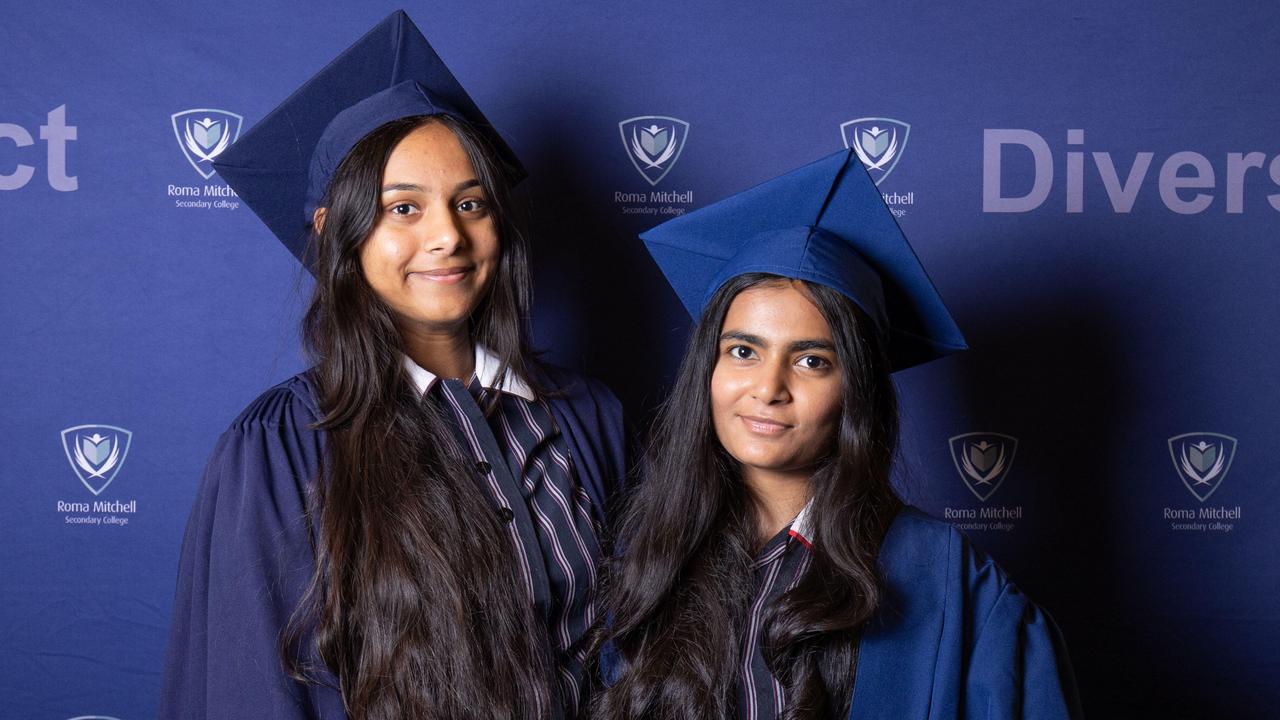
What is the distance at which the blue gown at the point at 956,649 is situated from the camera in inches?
53.1

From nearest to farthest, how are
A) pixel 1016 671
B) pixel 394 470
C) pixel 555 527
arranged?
pixel 1016 671 < pixel 394 470 < pixel 555 527

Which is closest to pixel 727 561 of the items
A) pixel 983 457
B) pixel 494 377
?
pixel 494 377

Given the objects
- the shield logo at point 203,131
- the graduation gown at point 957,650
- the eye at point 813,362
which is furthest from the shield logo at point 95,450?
the graduation gown at point 957,650

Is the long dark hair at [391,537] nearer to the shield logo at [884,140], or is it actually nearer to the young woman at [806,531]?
the young woman at [806,531]

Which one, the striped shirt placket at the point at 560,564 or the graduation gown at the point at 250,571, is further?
the striped shirt placket at the point at 560,564

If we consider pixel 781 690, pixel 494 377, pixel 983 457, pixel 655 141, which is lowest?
pixel 781 690

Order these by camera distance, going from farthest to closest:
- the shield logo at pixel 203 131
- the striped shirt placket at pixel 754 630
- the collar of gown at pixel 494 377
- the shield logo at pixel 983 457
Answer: the shield logo at pixel 983 457 → the shield logo at pixel 203 131 → the collar of gown at pixel 494 377 → the striped shirt placket at pixel 754 630

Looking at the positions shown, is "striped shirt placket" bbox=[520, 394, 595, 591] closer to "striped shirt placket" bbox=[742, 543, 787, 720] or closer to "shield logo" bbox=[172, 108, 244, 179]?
"striped shirt placket" bbox=[742, 543, 787, 720]

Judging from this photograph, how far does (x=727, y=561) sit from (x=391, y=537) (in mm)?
535

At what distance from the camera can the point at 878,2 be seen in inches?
84.4

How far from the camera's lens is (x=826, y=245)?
56.5 inches

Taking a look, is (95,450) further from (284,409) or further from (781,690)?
(781,690)

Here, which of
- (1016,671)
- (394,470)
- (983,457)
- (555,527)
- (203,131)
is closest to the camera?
(1016,671)

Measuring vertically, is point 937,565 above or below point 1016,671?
above
